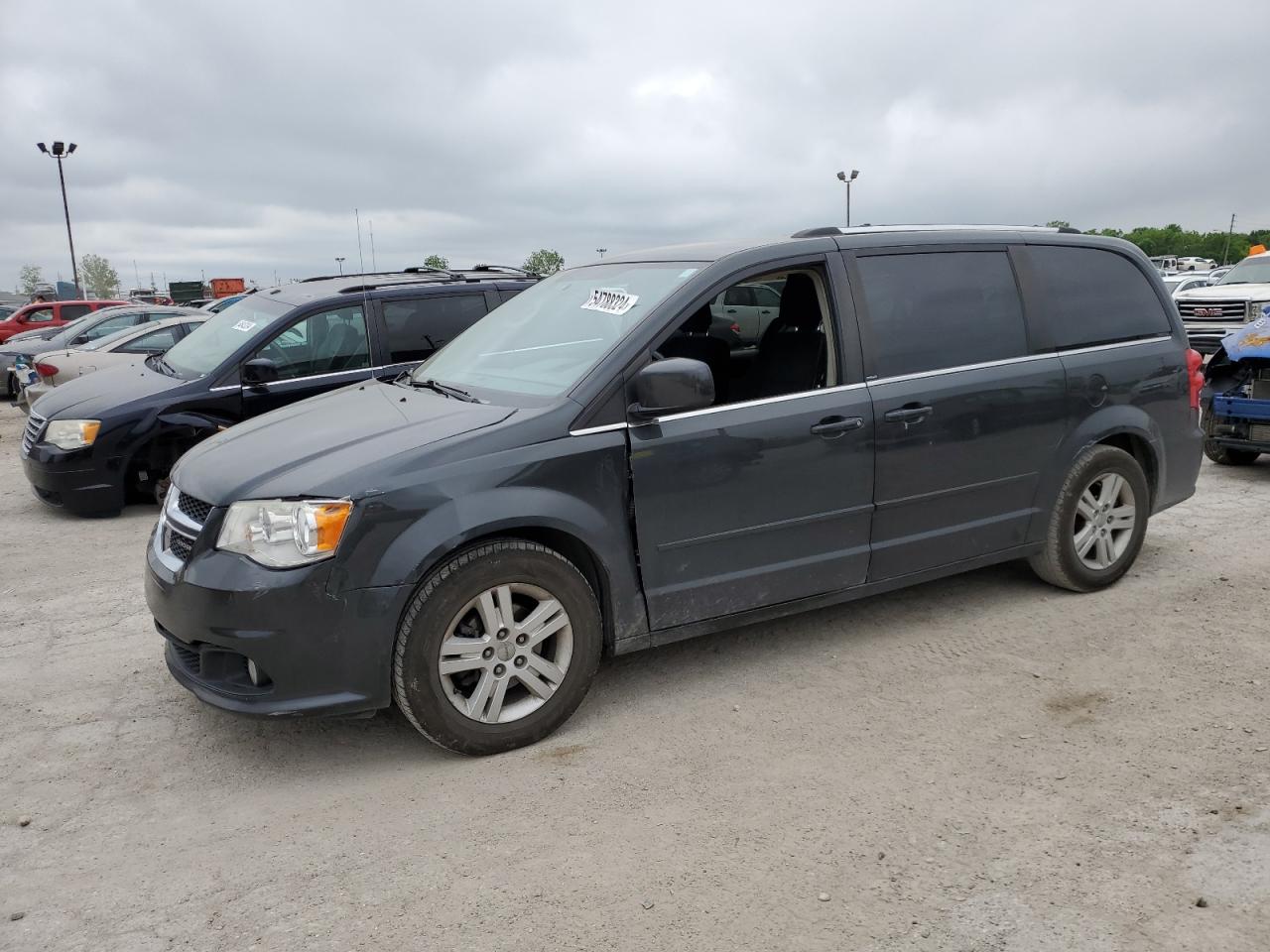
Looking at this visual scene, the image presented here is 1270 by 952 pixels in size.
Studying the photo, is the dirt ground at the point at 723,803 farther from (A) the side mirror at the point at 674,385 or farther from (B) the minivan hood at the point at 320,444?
(A) the side mirror at the point at 674,385

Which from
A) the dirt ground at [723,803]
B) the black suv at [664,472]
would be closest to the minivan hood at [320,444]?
the black suv at [664,472]

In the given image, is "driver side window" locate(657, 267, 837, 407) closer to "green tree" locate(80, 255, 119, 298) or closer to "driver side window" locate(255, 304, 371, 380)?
"driver side window" locate(255, 304, 371, 380)

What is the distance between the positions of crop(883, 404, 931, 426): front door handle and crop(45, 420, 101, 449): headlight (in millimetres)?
6060

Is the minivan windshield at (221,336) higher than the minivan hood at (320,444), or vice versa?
the minivan windshield at (221,336)

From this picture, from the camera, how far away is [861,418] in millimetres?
4242

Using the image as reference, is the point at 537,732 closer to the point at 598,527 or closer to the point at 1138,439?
the point at 598,527

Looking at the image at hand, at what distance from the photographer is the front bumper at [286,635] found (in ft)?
10.9

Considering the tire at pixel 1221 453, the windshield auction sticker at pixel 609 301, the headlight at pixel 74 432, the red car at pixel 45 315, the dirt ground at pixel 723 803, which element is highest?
the red car at pixel 45 315

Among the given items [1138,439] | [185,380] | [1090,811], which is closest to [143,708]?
[1090,811]

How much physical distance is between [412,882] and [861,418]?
255 cm

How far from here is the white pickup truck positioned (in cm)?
1588

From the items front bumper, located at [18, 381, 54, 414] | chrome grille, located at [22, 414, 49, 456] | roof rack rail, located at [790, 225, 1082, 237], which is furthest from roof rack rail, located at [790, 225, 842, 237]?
front bumper, located at [18, 381, 54, 414]

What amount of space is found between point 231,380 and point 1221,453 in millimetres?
8182

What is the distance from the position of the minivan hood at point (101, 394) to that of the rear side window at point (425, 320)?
5.44 ft
